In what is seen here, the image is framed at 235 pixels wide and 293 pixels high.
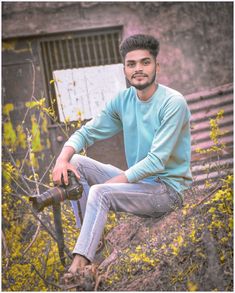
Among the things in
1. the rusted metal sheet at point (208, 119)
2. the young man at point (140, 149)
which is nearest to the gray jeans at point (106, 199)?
the young man at point (140, 149)

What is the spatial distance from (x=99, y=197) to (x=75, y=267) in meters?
0.48

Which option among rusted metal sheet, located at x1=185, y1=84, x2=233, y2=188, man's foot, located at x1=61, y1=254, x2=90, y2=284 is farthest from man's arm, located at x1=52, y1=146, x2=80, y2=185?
rusted metal sheet, located at x1=185, y1=84, x2=233, y2=188

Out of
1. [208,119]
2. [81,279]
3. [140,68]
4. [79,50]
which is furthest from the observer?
[79,50]

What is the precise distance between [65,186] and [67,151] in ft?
1.12

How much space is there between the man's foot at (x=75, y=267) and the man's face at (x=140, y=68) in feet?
4.19

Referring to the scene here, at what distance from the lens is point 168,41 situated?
7.64 meters

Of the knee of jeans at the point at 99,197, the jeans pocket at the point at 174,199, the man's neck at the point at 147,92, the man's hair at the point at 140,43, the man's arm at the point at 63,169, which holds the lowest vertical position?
the jeans pocket at the point at 174,199

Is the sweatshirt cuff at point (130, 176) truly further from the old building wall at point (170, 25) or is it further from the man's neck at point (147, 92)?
the old building wall at point (170, 25)

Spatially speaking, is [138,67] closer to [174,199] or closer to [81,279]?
[174,199]

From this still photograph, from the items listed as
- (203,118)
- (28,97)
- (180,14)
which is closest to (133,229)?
(203,118)

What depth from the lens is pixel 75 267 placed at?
3432 millimetres

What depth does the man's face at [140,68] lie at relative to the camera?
388 cm

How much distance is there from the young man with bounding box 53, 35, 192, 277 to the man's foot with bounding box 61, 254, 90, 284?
0.28ft

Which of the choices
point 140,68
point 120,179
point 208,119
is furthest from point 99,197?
point 208,119
